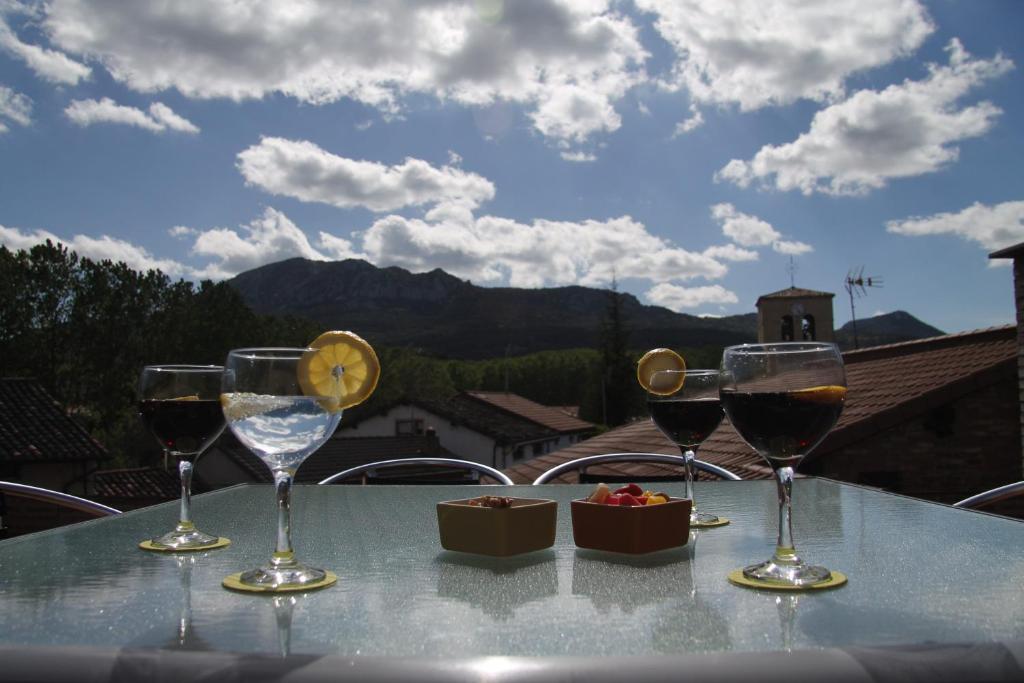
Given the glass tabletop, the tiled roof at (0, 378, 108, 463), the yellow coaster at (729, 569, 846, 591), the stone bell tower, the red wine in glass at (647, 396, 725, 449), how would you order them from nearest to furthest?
the glass tabletop
the yellow coaster at (729, 569, 846, 591)
the red wine in glass at (647, 396, 725, 449)
the tiled roof at (0, 378, 108, 463)
the stone bell tower

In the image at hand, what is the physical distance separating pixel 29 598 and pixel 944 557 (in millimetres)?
1139

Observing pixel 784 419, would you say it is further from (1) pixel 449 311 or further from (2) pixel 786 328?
(1) pixel 449 311

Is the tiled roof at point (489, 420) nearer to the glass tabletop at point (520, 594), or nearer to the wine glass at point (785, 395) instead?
the glass tabletop at point (520, 594)

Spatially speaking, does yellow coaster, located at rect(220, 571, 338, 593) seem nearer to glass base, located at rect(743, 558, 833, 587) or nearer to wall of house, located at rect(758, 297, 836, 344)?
glass base, located at rect(743, 558, 833, 587)

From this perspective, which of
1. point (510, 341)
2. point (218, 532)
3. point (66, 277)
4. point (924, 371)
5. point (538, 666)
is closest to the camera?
point (538, 666)

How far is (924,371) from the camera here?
15.0 m

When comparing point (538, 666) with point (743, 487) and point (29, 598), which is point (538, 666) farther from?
point (743, 487)

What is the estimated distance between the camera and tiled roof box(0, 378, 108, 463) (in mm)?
23094

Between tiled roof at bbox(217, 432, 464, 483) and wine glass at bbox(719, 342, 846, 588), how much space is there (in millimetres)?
32261

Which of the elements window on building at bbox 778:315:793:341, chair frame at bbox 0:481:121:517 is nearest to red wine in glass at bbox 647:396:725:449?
chair frame at bbox 0:481:121:517

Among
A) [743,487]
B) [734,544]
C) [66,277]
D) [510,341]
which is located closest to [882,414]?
[743,487]

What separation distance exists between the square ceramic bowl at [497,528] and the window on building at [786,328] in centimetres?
2263

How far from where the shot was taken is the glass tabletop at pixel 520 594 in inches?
29.7

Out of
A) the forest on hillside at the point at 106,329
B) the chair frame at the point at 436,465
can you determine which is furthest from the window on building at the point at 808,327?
the forest on hillside at the point at 106,329
